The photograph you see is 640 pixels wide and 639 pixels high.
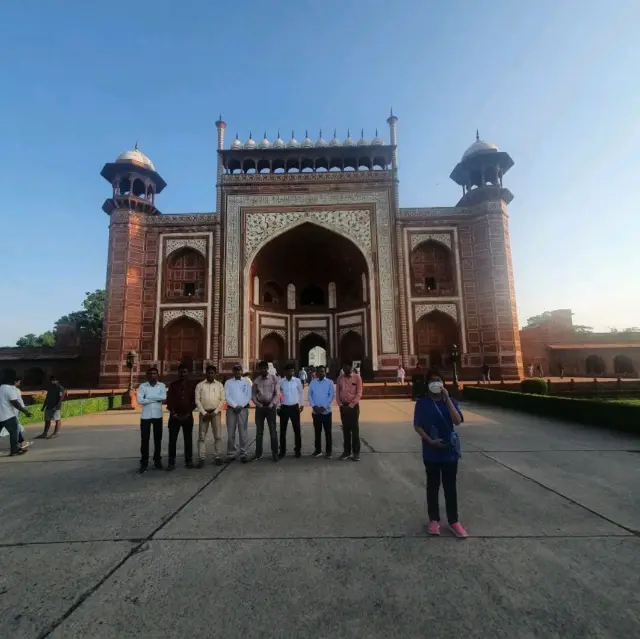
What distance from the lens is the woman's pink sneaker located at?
2.90 metres

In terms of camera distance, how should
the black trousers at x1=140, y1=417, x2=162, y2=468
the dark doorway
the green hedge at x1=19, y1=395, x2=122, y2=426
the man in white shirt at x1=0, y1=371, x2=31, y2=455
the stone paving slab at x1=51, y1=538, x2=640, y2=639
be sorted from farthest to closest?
the dark doorway, the green hedge at x1=19, y1=395, x2=122, y2=426, the man in white shirt at x1=0, y1=371, x2=31, y2=455, the black trousers at x1=140, y1=417, x2=162, y2=468, the stone paving slab at x1=51, y1=538, x2=640, y2=639

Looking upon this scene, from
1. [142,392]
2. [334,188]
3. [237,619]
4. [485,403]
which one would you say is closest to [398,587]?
[237,619]

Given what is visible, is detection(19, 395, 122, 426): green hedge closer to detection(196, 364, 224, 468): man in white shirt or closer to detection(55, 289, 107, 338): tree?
detection(196, 364, 224, 468): man in white shirt

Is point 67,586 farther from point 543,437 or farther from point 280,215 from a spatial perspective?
point 280,215

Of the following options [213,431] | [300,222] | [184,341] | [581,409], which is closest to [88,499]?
[213,431]

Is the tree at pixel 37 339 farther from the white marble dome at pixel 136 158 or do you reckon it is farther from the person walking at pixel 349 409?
the person walking at pixel 349 409

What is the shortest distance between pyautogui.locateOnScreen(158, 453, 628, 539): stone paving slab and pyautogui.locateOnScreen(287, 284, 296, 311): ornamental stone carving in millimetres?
24677

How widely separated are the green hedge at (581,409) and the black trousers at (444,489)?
22.0ft

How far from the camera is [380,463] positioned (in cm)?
539

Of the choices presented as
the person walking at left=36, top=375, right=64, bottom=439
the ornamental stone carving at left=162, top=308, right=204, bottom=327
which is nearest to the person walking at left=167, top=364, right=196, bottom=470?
the person walking at left=36, top=375, right=64, bottom=439

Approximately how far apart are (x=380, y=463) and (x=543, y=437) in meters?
3.86

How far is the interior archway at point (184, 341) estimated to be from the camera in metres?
24.8

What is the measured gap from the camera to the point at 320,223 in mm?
25641

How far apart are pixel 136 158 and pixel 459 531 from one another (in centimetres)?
2898
